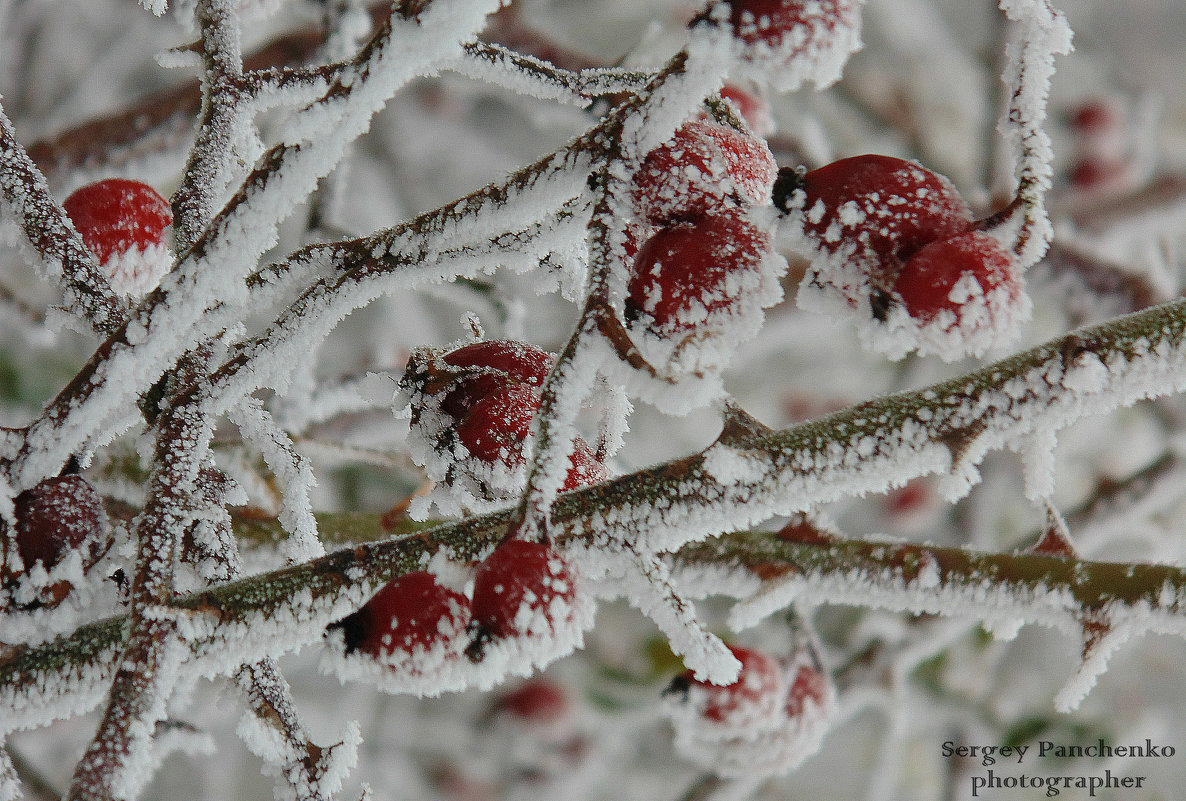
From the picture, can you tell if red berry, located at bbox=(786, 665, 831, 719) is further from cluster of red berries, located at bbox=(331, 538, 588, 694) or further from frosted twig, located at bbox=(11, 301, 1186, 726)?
cluster of red berries, located at bbox=(331, 538, 588, 694)

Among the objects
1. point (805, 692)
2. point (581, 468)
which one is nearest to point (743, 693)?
point (805, 692)

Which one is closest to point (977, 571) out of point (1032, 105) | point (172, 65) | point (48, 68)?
point (1032, 105)

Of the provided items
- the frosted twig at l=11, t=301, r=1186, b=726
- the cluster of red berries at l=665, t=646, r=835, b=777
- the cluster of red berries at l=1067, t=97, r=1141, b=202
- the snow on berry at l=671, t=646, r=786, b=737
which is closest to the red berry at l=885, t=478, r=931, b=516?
the cluster of red berries at l=1067, t=97, r=1141, b=202

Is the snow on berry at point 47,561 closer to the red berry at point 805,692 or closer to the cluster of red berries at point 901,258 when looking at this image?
the cluster of red berries at point 901,258

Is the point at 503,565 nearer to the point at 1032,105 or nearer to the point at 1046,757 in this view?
the point at 1032,105

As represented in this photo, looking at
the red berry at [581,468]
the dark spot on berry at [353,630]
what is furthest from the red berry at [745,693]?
the dark spot on berry at [353,630]

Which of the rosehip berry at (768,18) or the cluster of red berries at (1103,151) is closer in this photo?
the rosehip berry at (768,18)
